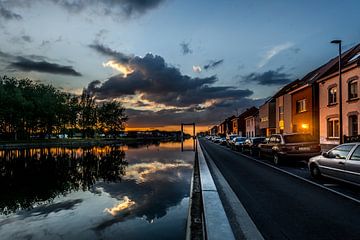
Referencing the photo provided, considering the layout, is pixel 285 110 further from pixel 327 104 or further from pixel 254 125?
pixel 254 125

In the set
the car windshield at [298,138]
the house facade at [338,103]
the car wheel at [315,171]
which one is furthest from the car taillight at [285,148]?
the house facade at [338,103]

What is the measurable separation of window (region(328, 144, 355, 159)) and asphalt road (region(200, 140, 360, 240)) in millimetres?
1279

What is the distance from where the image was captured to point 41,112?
64.2 m

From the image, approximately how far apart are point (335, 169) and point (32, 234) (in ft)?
30.6

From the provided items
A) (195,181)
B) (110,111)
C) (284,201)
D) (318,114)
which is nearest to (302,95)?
(318,114)

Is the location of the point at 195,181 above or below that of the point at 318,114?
below

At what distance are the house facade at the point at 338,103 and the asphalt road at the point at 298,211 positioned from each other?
16298 millimetres

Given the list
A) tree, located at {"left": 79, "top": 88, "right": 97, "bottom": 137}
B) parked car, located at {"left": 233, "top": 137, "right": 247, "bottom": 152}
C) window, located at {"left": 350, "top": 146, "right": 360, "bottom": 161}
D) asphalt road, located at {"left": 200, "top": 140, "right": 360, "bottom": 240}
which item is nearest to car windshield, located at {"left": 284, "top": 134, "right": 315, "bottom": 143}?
asphalt road, located at {"left": 200, "top": 140, "right": 360, "bottom": 240}

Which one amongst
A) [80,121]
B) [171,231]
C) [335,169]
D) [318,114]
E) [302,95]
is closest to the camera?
[171,231]

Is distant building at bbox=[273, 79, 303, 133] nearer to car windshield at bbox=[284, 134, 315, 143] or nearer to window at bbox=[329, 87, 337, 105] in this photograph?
window at bbox=[329, 87, 337, 105]

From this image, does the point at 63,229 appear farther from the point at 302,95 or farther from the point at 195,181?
the point at 302,95

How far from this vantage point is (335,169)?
10.8m

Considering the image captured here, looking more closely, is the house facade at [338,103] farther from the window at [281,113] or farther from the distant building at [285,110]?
the window at [281,113]

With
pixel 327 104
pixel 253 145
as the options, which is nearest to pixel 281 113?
pixel 327 104
